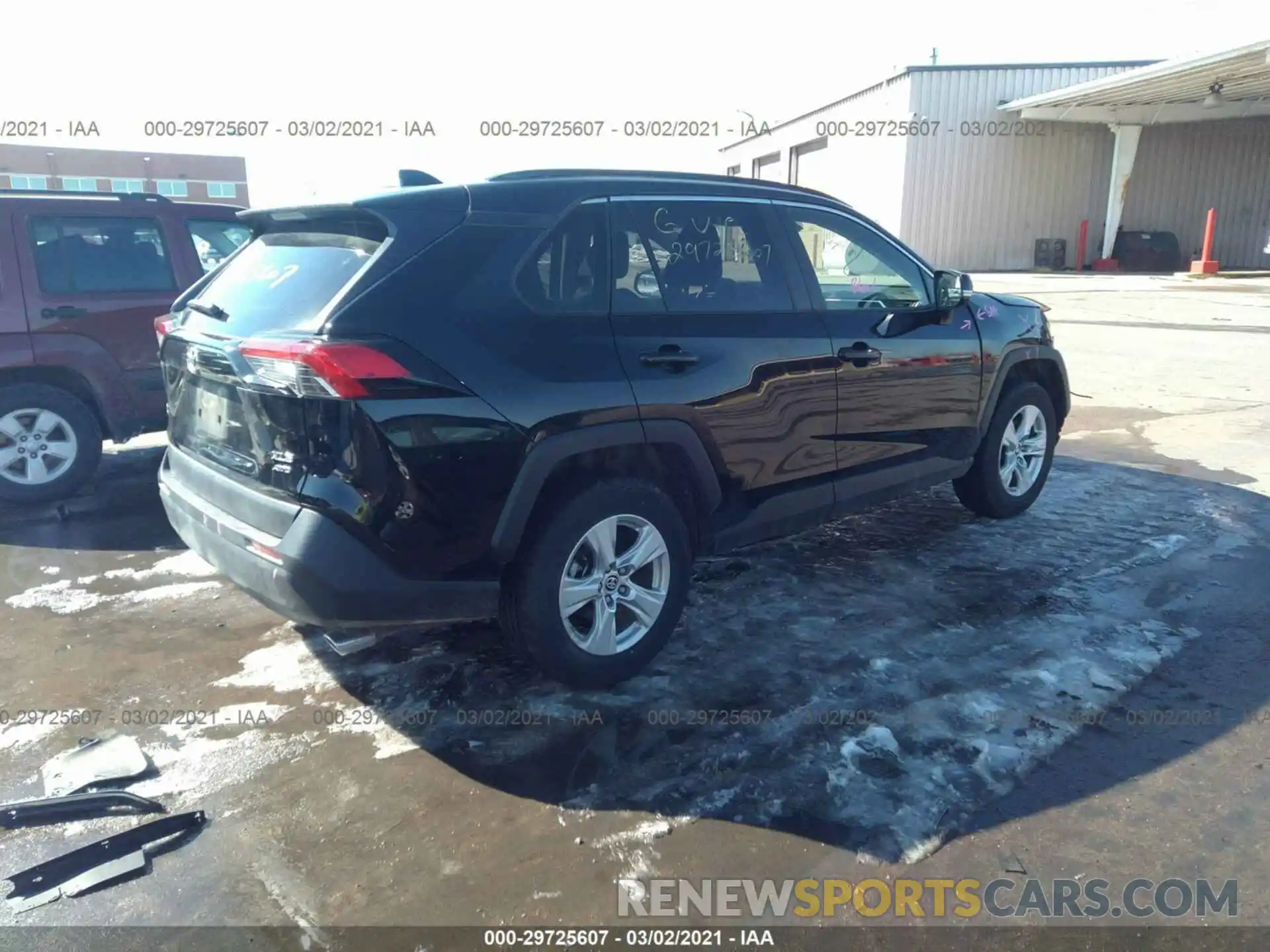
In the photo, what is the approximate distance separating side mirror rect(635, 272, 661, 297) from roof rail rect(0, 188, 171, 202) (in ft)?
13.9

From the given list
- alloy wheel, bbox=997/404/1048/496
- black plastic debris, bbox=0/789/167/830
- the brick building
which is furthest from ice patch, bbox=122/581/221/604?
the brick building

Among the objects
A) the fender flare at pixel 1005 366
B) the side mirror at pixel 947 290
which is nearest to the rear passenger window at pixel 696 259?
the side mirror at pixel 947 290

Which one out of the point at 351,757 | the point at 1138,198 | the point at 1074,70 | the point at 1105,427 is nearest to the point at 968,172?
the point at 1074,70

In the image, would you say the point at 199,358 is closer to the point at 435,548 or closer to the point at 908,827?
the point at 435,548

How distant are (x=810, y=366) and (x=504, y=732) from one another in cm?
201

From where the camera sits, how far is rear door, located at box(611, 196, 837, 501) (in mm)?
3500

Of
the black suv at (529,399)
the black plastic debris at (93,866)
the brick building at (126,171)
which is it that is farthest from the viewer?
the brick building at (126,171)

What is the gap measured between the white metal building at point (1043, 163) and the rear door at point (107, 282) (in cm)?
2673

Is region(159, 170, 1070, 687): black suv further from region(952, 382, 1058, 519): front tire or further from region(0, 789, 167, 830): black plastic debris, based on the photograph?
region(952, 382, 1058, 519): front tire

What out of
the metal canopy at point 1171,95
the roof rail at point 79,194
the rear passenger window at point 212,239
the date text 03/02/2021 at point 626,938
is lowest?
the date text 03/02/2021 at point 626,938

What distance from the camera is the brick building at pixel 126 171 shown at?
54750mm

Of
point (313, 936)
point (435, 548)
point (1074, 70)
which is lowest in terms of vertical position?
point (313, 936)

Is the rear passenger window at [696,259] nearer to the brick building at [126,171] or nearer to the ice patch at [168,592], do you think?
the ice patch at [168,592]

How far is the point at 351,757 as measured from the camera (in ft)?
10.2
